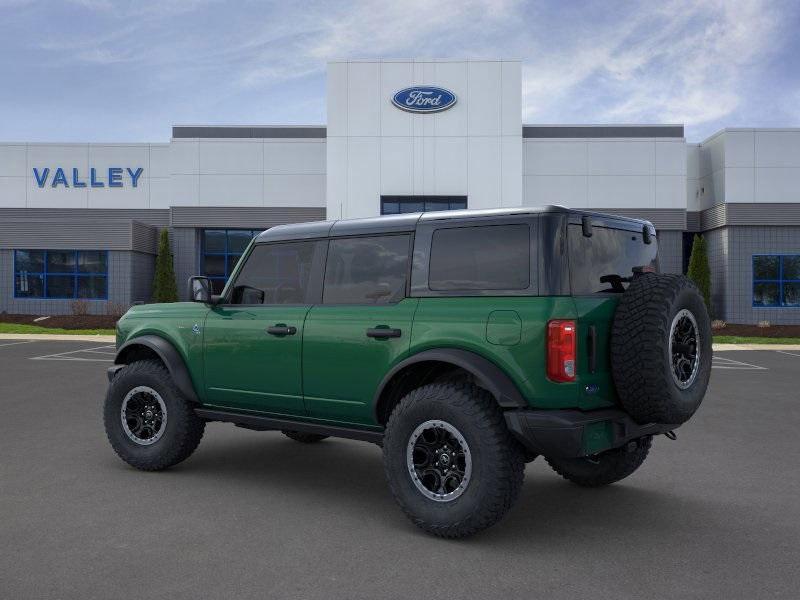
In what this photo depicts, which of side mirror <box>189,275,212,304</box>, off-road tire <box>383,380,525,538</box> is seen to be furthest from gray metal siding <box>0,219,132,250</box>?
off-road tire <box>383,380,525,538</box>

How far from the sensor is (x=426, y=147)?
30.2m

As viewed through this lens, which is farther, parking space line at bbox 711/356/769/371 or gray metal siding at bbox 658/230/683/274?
gray metal siding at bbox 658/230/683/274

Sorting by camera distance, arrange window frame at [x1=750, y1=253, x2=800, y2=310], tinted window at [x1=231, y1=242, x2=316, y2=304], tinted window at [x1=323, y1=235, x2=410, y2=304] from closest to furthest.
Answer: tinted window at [x1=323, y1=235, x2=410, y2=304] < tinted window at [x1=231, y1=242, x2=316, y2=304] < window frame at [x1=750, y1=253, x2=800, y2=310]

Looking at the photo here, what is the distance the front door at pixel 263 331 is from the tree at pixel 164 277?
2635 cm

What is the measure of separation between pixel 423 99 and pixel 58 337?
16.3 m

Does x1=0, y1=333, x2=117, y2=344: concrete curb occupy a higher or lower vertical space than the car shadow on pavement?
lower

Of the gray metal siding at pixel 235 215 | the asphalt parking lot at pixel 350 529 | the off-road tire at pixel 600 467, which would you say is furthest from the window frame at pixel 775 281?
the off-road tire at pixel 600 467

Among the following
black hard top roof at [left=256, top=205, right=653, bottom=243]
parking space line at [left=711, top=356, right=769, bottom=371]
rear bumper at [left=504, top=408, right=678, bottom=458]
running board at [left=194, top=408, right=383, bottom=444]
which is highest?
black hard top roof at [left=256, top=205, right=653, bottom=243]

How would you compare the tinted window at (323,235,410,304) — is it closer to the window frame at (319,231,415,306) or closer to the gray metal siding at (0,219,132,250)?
the window frame at (319,231,415,306)

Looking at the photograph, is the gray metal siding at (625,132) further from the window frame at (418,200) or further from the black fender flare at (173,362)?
the black fender flare at (173,362)

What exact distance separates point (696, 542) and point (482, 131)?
26.9 m

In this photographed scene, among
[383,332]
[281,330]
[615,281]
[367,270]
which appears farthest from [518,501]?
[281,330]

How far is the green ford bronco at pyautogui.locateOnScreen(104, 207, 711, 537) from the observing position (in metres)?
4.49

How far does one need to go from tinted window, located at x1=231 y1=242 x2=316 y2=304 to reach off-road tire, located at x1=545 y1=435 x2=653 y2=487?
2.36 meters
